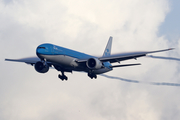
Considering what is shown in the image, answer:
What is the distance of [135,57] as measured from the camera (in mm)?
52000

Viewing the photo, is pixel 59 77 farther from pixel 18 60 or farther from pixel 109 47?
pixel 109 47

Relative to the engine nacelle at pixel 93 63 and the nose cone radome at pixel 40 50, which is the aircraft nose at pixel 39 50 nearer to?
the nose cone radome at pixel 40 50

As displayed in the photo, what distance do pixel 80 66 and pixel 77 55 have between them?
7.17ft

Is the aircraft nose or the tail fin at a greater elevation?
the tail fin

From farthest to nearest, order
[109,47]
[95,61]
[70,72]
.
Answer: [109,47], [70,72], [95,61]

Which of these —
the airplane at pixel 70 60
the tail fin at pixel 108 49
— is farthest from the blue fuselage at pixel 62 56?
the tail fin at pixel 108 49

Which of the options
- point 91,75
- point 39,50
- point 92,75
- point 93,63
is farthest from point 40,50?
point 92,75

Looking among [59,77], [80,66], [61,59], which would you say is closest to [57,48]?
[61,59]

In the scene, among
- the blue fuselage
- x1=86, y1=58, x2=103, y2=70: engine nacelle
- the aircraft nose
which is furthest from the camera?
x1=86, y1=58, x2=103, y2=70: engine nacelle

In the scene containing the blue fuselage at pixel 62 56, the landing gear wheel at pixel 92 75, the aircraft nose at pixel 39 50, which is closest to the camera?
the aircraft nose at pixel 39 50

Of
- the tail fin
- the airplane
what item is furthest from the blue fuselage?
the tail fin

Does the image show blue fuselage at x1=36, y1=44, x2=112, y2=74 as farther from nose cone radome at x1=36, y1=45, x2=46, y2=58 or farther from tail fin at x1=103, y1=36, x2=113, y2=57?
tail fin at x1=103, y1=36, x2=113, y2=57

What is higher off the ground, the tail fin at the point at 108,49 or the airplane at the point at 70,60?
the tail fin at the point at 108,49

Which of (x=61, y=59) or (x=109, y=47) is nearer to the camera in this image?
(x=61, y=59)
